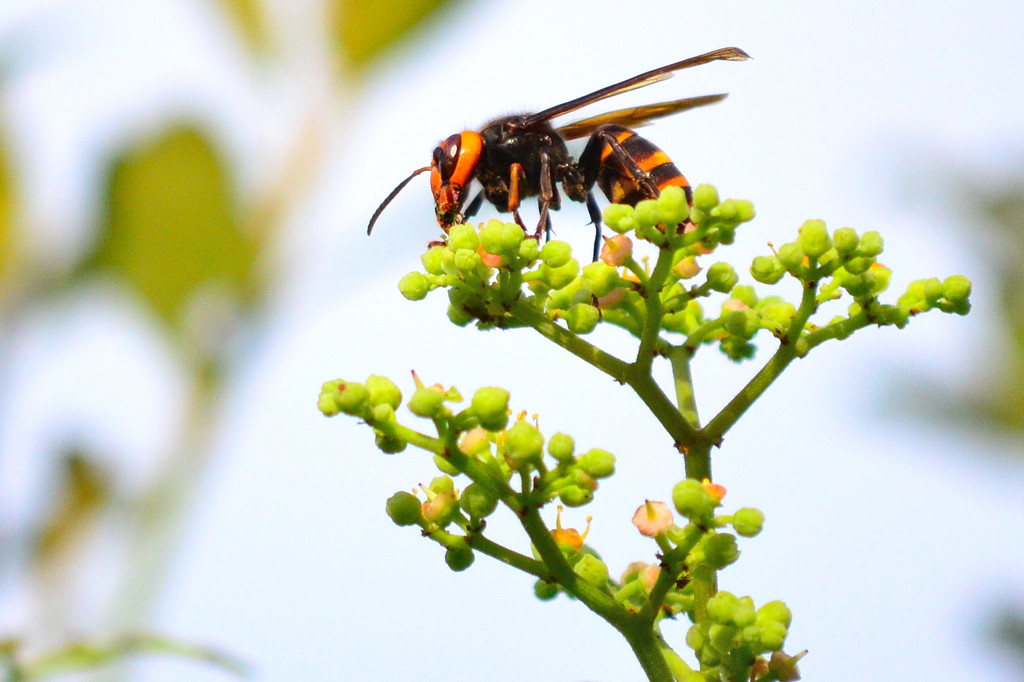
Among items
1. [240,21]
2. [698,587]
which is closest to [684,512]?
[698,587]

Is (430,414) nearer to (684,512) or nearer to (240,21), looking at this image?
(684,512)

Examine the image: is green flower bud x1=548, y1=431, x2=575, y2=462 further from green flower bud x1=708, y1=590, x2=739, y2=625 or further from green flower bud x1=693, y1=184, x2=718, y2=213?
green flower bud x1=693, y1=184, x2=718, y2=213

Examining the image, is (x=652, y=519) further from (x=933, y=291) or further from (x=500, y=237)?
(x=933, y=291)

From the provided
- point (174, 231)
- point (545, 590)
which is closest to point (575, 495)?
point (545, 590)

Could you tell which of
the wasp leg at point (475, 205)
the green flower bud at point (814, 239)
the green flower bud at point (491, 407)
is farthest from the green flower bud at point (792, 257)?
the wasp leg at point (475, 205)

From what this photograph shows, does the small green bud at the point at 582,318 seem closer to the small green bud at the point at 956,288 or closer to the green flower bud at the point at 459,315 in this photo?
the green flower bud at the point at 459,315
